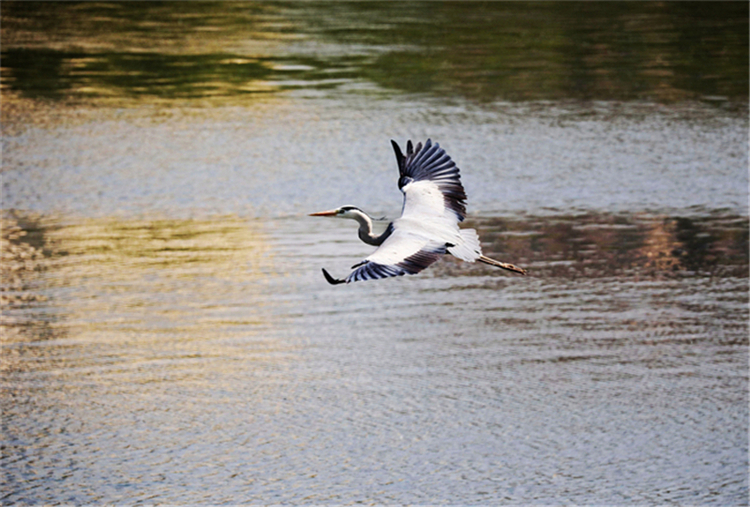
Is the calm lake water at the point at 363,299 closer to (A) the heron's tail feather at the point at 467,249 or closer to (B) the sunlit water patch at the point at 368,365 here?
(B) the sunlit water patch at the point at 368,365

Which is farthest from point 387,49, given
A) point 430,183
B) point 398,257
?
point 398,257

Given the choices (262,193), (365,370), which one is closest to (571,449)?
(365,370)

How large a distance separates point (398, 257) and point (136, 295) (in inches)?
473

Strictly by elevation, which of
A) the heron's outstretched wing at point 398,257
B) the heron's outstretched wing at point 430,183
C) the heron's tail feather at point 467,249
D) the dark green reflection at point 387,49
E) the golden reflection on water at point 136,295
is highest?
the dark green reflection at point 387,49

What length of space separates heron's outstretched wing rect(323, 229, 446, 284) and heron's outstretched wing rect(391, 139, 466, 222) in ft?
2.39

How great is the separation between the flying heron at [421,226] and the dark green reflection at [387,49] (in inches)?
744

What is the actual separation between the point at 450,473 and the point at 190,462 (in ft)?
10.3

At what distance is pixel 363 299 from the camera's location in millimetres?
19203

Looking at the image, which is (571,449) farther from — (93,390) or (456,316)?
(93,390)

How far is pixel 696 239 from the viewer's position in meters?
20.2

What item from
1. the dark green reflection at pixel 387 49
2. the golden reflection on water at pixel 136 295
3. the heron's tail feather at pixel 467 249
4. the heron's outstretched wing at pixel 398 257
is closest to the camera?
the heron's outstretched wing at pixel 398 257

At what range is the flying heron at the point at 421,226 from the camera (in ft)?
23.5

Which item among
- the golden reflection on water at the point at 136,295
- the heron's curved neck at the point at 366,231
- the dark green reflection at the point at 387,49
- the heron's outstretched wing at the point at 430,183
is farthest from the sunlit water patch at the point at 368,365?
the dark green reflection at the point at 387,49

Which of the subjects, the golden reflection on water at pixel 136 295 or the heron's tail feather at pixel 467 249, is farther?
the golden reflection on water at pixel 136 295
